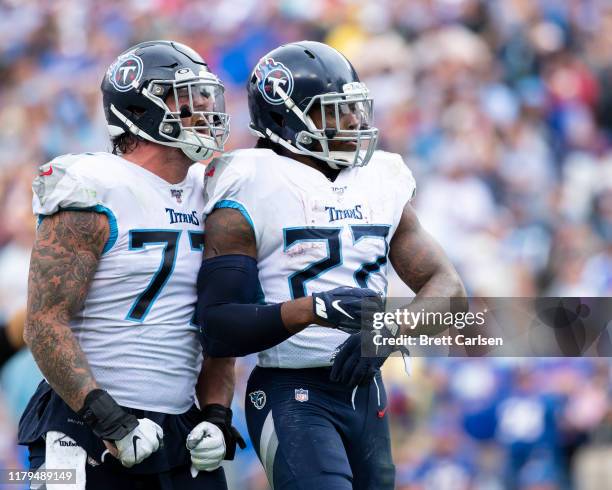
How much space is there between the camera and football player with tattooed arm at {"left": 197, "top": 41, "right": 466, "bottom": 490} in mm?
4020


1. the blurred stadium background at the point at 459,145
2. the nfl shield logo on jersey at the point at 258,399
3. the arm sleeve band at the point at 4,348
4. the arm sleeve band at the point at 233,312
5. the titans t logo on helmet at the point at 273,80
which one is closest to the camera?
the arm sleeve band at the point at 233,312

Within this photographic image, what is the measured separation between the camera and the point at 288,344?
420 centimetres

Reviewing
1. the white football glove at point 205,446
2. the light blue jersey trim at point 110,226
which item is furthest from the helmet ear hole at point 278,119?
the white football glove at point 205,446

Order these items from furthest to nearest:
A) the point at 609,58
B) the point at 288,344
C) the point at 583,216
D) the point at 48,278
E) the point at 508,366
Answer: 1. the point at 609,58
2. the point at 583,216
3. the point at 508,366
4. the point at 288,344
5. the point at 48,278

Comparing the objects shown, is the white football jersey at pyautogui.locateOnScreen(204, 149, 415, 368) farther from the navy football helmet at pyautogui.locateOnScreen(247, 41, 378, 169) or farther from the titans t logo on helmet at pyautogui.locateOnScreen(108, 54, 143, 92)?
the titans t logo on helmet at pyautogui.locateOnScreen(108, 54, 143, 92)

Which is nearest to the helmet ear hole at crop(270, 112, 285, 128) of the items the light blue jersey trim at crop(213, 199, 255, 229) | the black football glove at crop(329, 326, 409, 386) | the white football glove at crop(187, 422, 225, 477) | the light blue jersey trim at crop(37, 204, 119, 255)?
the light blue jersey trim at crop(213, 199, 255, 229)

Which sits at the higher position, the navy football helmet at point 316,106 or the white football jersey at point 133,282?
the navy football helmet at point 316,106

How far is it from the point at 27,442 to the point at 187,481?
546 mm

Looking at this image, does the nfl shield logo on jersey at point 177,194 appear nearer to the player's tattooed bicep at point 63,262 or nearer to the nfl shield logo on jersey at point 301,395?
the player's tattooed bicep at point 63,262

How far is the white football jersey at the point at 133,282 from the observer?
13.3 ft

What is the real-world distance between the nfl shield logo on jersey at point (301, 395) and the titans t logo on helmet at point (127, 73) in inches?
46.3

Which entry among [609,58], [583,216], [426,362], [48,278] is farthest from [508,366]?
[48,278]

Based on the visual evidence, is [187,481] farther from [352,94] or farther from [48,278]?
[352,94]

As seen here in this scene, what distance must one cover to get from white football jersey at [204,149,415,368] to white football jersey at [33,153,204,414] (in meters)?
0.21
